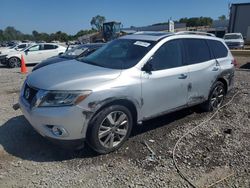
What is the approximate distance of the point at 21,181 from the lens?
3363mm

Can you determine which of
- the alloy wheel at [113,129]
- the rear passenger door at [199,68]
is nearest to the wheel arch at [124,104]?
the alloy wheel at [113,129]

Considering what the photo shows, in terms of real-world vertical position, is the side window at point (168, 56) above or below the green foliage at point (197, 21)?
above

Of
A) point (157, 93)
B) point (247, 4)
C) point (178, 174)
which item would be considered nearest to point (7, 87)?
point (157, 93)

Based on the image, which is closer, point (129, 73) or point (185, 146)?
point (129, 73)

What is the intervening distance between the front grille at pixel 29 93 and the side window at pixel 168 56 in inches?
74.8

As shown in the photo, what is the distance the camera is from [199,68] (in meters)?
5.10

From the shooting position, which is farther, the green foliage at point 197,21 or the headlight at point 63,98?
the green foliage at point 197,21

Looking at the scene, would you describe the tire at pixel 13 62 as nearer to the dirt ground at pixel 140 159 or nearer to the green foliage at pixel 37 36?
the dirt ground at pixel 140 159

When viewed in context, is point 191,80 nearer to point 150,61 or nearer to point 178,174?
point 150,61

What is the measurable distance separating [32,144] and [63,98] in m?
1.21

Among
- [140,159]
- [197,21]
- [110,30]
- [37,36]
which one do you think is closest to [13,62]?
[140,159]

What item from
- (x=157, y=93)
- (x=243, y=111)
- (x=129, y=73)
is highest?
(x=129, y=73)

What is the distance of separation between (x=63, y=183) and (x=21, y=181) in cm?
54

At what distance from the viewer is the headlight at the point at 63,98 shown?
11.7 ft
